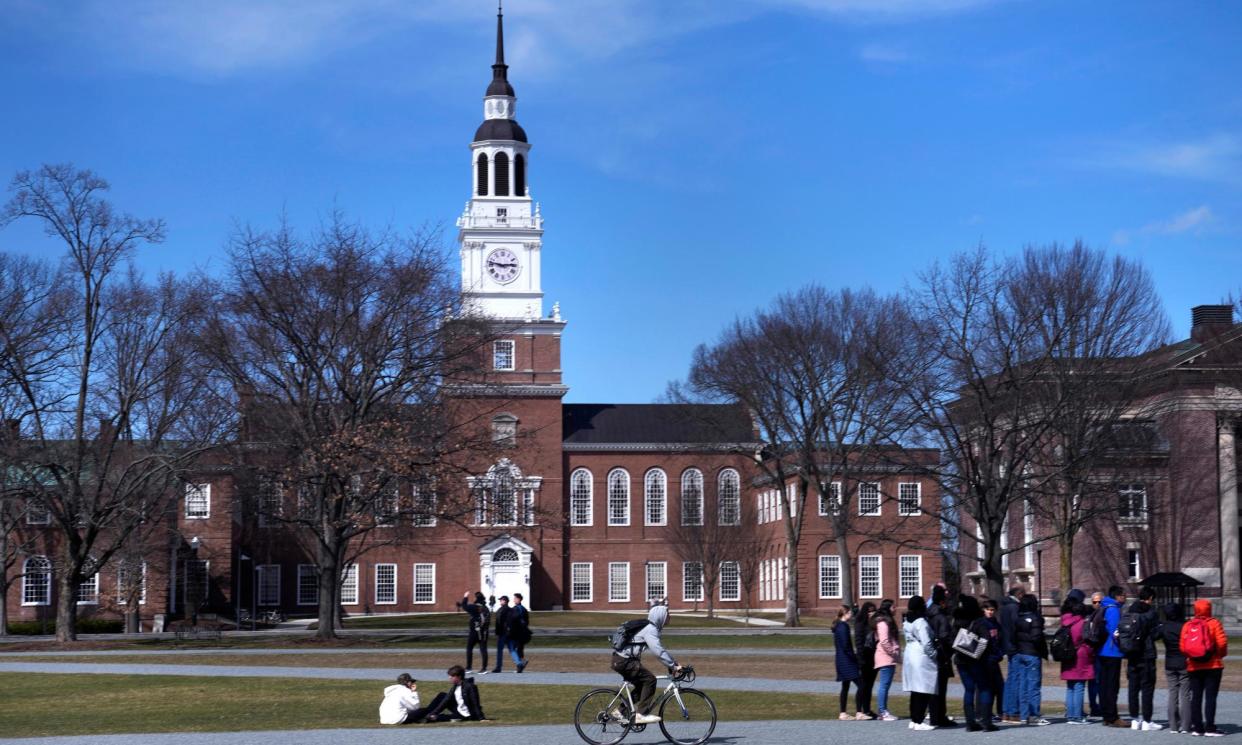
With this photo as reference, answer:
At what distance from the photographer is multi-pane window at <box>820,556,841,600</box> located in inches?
3282

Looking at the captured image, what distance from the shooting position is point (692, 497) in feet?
283

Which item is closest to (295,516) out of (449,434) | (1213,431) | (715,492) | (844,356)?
(449,434)

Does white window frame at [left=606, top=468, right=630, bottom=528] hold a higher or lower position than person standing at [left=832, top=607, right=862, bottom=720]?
higher

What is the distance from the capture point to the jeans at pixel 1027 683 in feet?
69.1

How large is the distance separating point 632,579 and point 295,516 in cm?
4267

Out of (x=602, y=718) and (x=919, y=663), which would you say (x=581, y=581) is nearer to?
(x=919, y=663)

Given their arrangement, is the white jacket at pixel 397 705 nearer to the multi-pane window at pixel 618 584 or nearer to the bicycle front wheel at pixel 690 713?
the bicycle front wheel at pixel 690 713

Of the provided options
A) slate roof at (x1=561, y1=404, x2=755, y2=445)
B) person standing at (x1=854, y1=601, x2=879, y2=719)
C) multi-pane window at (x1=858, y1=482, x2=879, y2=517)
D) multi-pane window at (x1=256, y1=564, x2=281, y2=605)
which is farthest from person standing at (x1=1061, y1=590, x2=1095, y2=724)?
multi-pane window at (x1=256, y1=564, x2=281, y2=605)

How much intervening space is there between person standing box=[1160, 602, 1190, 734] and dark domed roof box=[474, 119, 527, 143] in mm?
66784

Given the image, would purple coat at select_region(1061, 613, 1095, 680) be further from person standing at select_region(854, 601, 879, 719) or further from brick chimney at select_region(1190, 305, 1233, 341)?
brick chimney at select_region(1190, 305, 1233, 341)

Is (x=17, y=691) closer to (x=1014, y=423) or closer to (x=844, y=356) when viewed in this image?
(x=1014, y=423)

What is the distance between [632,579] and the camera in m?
87.7

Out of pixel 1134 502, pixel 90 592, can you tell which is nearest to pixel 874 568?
pixel 1134 502

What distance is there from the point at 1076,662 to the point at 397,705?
9.25m
